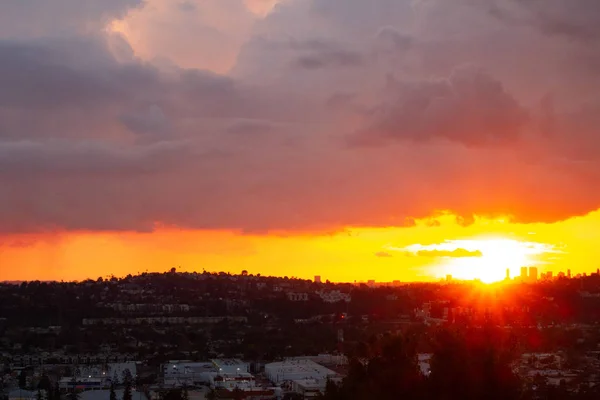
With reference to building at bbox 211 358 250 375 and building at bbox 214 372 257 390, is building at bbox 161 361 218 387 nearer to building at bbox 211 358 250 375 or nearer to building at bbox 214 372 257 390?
building at bbox 211 358 250 375

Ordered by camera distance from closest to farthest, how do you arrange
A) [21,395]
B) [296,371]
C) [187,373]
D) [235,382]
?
[21,395]
[235,382]
[296,371]
[187,373]

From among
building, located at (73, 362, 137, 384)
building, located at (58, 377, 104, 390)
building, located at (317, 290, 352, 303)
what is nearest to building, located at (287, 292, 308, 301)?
building, located at (317, 290, 352, 303)

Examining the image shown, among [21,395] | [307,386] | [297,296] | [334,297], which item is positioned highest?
[297,296]

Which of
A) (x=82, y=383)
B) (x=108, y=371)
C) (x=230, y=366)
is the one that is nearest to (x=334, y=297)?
(x=230, y=366)

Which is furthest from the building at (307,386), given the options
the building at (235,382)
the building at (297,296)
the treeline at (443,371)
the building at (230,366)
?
the building at (297,296)

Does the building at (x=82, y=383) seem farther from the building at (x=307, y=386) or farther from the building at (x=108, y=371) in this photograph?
the building at (x=307, y=386)

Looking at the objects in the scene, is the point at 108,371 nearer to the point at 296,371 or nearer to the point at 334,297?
the point at 296,371
